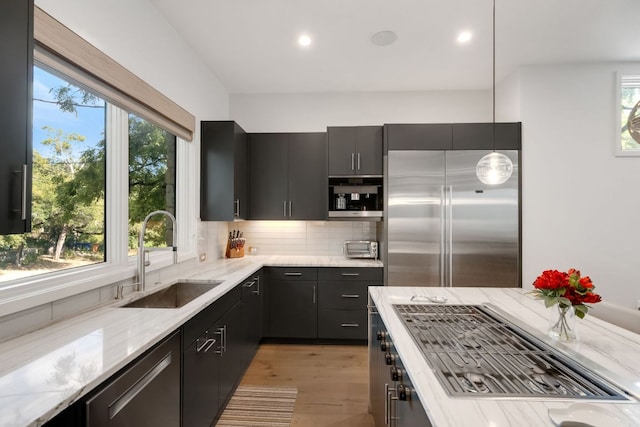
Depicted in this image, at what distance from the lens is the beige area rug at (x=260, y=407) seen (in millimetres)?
2176

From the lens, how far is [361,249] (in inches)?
148

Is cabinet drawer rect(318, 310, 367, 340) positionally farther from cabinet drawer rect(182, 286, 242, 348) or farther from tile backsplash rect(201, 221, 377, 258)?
cabinet drawer rect(182, 286, 242, 348)

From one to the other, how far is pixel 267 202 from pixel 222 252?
2.62ft

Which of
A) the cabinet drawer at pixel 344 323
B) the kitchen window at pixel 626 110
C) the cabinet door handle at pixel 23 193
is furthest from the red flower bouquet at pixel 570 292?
the kitchen window at pixel 626 110

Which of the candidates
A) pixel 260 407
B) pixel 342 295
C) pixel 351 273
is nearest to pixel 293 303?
pixel 342 295

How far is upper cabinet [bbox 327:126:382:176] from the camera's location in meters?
3.57

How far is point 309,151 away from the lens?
3.75 meters

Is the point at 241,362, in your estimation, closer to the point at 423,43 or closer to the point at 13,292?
the point at 13,292

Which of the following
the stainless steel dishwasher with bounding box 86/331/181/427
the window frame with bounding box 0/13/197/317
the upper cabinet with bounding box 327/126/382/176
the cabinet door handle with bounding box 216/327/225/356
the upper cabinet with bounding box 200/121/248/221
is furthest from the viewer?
the upper cabinet with bounding box 327/126/382/176

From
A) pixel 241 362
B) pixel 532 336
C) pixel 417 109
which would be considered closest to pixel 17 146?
pixel 532 336

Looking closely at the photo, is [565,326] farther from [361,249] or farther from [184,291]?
[361,249]

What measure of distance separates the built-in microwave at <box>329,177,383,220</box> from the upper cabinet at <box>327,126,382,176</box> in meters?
0.14

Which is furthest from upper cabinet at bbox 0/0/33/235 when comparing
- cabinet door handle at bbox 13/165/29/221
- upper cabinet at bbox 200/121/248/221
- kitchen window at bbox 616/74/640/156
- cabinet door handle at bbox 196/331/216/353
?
kitchen window at bbox 616/74/640/156

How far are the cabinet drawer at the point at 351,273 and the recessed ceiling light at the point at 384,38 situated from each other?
2.16 m
